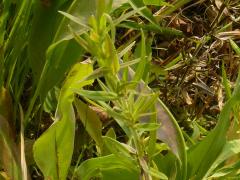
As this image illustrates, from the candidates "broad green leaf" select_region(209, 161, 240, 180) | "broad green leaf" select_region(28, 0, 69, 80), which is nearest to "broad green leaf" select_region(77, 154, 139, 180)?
"broad green leaf" select_region(209, 161, 240, 180)

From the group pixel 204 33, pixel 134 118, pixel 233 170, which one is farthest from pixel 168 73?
pixel 134 118

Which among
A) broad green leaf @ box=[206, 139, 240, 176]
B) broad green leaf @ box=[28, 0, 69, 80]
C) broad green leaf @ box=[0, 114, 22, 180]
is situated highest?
broad green leaf @ box=[28, 0, 69, 80]

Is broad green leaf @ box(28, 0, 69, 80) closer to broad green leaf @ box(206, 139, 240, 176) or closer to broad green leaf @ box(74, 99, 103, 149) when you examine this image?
broad green leaf @ box(74, 99, 103, 149)

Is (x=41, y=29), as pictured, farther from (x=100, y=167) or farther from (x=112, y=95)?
(x=112, y=95)

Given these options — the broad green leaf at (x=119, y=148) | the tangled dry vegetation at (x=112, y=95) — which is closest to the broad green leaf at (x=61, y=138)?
the tangled dry vegetation at (x=112, y=95)

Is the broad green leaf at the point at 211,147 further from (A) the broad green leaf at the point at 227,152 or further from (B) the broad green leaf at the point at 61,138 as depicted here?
(B) the broad green leaf at the point at 61,138

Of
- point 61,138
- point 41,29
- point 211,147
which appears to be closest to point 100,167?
point 61,138
